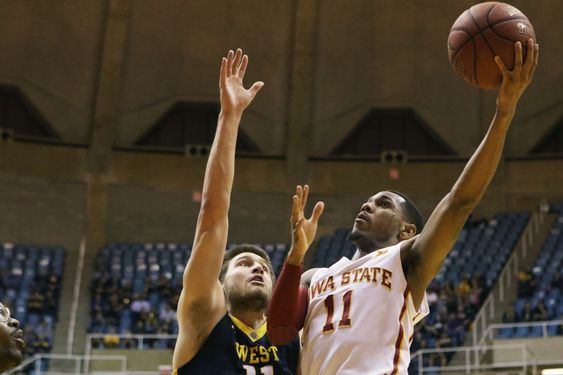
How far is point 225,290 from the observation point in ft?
16.7

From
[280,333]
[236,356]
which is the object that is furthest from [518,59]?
[236,356]

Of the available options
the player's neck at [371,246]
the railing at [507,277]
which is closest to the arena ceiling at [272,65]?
the railing at [507,277]

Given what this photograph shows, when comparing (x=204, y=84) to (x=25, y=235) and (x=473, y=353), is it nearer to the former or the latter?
(x=25, y=235)

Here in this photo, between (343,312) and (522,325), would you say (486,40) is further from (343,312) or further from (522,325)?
(522,325)

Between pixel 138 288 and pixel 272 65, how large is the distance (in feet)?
21.4

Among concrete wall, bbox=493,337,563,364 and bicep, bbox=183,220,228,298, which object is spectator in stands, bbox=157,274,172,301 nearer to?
concrete wall, bbox=493,337,563,364

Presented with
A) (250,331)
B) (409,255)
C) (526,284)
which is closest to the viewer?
(409,255)

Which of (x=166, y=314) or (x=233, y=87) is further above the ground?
(x=166, y=314)

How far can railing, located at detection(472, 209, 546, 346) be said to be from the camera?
18.4 meters

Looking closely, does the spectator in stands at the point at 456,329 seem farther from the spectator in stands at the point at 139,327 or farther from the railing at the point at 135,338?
the spectator in stands at the point at 139,327

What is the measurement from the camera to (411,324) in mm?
4895

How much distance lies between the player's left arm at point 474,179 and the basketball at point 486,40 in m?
0.10

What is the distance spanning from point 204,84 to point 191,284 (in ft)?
66.1

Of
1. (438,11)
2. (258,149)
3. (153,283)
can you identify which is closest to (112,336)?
(153,283)
